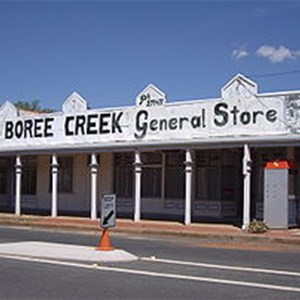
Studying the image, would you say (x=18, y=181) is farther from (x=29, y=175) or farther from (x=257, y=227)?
(x=257, y=227)

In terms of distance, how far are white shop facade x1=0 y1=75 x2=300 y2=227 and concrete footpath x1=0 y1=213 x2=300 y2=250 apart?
2.36ft

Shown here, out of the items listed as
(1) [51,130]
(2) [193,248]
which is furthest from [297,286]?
(1) [51,130]

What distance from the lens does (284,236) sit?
70.0 ft

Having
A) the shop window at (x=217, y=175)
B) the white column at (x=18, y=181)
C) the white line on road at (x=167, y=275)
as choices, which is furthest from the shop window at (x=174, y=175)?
the white line on road at (x=167, y=275)

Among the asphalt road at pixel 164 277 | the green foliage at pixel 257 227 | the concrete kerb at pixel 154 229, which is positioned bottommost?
the asphalt road at pixel 164 277

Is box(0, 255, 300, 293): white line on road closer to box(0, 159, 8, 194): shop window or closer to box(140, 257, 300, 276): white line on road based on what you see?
box(140, 257, 300, 276): white line on road

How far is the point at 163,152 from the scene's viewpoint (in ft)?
95.8

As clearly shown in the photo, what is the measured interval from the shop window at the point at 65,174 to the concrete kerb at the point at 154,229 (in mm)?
3268

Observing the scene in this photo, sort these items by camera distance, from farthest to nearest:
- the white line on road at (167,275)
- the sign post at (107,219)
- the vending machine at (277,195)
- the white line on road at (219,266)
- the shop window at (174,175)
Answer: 1. the shop window at (174,175)
2. the vending machine at (277,195)
3. the sign post at (107,219)
4. the white line on road at (219,266)
5. the white line on road at (167,275)

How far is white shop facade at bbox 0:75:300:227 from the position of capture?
78.7ft

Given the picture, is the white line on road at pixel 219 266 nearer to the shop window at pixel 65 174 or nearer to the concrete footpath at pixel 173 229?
the concrete footpath at pixel 173 229

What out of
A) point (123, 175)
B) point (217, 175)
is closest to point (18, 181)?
point (123, 175)

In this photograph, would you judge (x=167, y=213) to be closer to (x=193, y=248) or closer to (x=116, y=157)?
(x=116, y=157)

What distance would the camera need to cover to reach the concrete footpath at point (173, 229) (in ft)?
70.3
